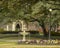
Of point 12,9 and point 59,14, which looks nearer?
point 59,14

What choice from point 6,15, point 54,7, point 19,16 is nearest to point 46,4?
point 54,7

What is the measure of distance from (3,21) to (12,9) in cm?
458

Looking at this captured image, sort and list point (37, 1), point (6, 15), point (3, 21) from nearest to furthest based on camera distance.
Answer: point (37, 1) < point (6, 15) < point (3, 21)

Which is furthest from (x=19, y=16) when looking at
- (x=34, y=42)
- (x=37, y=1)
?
(x=34, y=42)

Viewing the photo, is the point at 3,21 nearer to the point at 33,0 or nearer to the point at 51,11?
the point at 33,0

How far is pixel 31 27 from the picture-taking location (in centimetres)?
6275

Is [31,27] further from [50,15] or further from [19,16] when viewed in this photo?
[50,15]

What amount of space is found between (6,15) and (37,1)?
589cm

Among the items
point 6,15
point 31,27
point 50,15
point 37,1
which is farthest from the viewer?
point 31,27

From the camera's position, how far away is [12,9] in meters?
35.5

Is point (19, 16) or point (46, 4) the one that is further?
point (19, 16)

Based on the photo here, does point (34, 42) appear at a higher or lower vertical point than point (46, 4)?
lower

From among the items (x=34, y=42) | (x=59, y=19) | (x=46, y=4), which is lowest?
(x=34, y=42)

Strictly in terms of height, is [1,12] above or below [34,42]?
above
